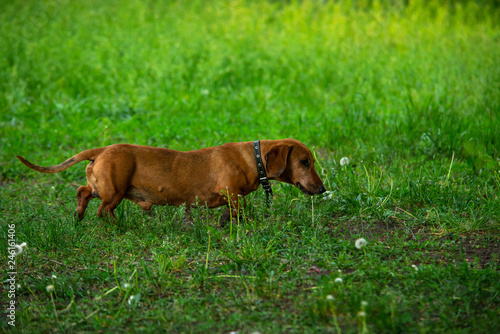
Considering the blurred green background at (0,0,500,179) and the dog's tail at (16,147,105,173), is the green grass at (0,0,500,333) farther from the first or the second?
the dog's tail at (16,147,105,173)

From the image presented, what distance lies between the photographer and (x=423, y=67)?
9.49m

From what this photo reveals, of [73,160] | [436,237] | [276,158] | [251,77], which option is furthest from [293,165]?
[251,77]

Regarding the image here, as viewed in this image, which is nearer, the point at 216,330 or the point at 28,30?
the point at 216,330

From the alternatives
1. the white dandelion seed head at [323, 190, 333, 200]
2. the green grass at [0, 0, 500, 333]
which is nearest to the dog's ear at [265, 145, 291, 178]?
the green grass at [0, 0, 500, 333]

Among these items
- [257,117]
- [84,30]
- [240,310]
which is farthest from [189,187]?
[84,30]

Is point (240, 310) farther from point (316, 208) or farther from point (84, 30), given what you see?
point (84, 30)

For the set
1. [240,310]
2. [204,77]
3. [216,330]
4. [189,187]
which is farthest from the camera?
[204,77]

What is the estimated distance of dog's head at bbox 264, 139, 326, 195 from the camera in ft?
15.0

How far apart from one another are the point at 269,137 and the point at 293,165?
2.35 meters

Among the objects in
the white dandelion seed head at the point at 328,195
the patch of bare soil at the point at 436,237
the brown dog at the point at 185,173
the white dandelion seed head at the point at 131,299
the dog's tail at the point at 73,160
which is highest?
the dog's tail at the point at 73,160

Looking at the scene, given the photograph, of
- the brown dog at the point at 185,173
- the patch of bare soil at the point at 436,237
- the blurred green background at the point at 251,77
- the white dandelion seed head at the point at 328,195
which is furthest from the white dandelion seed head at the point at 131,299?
the blurred green background at the point at 251,77

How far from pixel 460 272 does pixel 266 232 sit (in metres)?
1.52

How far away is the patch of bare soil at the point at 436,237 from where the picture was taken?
3.91 m

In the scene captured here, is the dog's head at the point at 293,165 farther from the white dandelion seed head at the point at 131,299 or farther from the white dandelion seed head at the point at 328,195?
the white dandelion seed head at the point at 131,299
